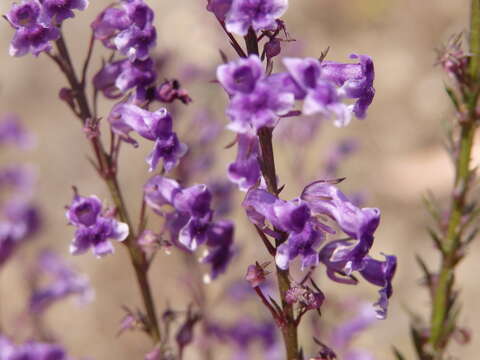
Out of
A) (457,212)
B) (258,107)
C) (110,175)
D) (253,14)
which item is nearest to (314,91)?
(258,107)

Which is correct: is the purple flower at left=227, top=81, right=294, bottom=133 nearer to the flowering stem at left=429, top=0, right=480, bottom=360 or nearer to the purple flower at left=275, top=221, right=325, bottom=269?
the purple flower at left=275, top=221, right=325, bottom=269

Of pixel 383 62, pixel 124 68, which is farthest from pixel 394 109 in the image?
pixel 124 68

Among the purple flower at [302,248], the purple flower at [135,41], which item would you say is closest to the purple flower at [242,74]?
the purple flower at [302,248]

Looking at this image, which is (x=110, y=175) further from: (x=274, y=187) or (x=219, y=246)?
(x=274, y=187)

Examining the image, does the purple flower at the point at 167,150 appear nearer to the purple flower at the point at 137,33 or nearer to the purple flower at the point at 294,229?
the purple flower at the point at 137,33

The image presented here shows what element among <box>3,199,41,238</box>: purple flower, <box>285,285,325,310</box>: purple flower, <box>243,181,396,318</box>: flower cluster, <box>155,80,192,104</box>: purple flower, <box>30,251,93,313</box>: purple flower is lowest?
<box>3,199,41,238</box>: purple flower

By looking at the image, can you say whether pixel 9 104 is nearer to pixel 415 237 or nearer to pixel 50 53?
pixel 415 237

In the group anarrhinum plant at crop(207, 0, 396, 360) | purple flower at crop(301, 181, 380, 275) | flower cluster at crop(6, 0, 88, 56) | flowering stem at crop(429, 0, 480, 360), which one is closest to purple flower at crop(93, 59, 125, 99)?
flower cluster at crop(6, 0, 88, 56)

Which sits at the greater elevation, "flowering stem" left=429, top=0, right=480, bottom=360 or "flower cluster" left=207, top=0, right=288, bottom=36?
"flower cluster" left=207, top=0, right=288, bottom=36
